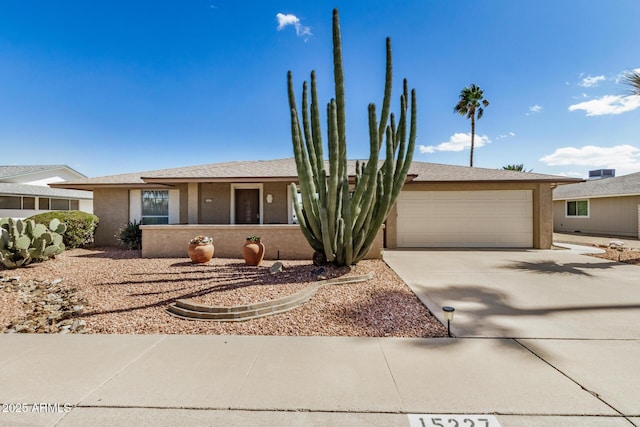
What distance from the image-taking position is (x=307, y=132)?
713 centimetres

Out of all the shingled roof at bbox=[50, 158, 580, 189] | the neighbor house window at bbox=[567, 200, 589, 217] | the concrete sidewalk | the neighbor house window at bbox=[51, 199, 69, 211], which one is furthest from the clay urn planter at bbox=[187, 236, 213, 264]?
the neighbor house window at bbox=[567, 200, 589, 217]

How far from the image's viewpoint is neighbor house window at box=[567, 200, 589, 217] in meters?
20.4

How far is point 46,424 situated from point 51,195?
28.3 m

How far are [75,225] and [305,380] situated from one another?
12741 millimetres

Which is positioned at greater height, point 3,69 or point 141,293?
point 3,69

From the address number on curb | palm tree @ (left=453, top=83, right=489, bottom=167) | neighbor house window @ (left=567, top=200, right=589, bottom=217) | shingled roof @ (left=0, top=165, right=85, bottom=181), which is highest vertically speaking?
palm tree @ (left=453, top=83, right=489, bottom=167)

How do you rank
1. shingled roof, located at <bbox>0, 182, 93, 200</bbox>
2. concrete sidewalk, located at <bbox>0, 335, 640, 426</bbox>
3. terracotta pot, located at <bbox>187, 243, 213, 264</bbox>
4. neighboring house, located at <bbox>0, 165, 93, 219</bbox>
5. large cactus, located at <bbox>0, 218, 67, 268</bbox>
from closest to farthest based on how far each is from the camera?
concrete sidewalk, located at <bbox>0, 335, 640, 426</bbox> < large cactus, located at <bbox>0, 218, 67, 268</bbox> < terracotta pot, located at <bbox>187, 243, 213, 264</bbox> < shingled roof, located at <bbox>0, 182, 93, 200</bbox> < neighboring house, located at <bbox>0, 165, 93, 219</bbox>

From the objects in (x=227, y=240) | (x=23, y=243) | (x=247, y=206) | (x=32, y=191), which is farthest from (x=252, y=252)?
(x=32, y=191)

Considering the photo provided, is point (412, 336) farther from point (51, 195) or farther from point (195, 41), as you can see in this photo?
point (51, 195)

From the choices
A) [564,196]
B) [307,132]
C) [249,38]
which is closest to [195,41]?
[249,38]

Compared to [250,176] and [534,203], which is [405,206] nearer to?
[534,203]

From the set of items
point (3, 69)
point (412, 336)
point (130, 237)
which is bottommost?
point (412, 336)

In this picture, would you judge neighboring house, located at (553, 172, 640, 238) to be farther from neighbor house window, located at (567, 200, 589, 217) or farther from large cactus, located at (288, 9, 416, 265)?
large cactus, located at (288, 9, 416, 265)

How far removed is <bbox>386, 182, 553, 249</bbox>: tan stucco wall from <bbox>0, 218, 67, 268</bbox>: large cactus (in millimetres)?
11523
